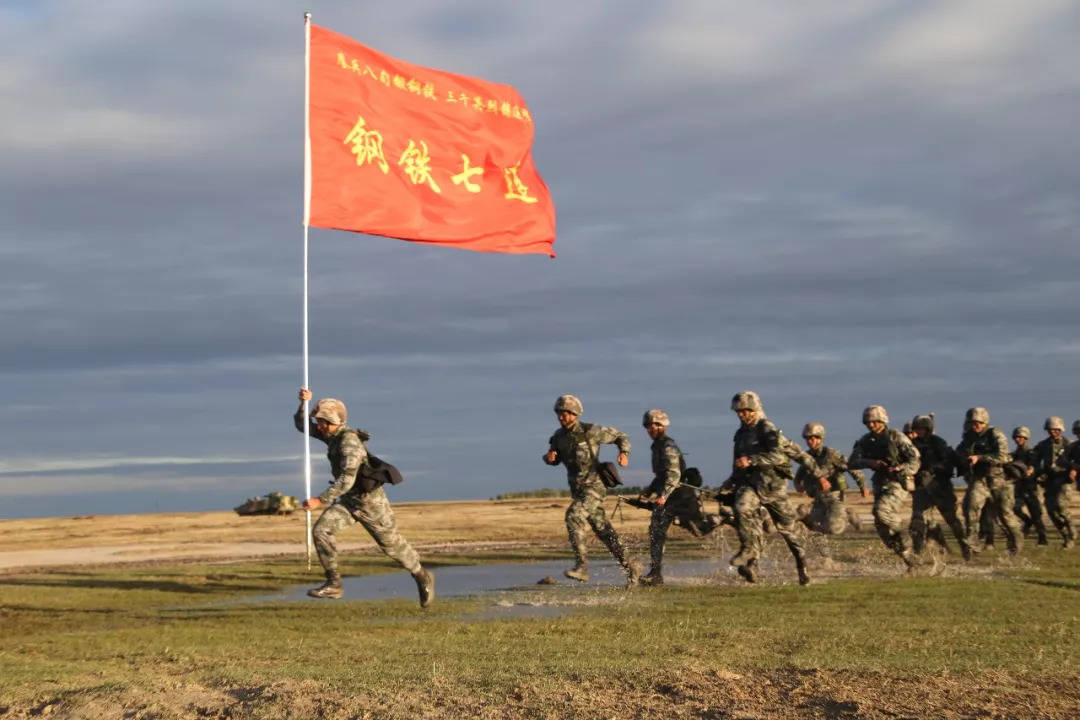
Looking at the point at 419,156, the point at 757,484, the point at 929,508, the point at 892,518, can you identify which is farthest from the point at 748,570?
the point at 419,156

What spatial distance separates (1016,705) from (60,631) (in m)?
9.34

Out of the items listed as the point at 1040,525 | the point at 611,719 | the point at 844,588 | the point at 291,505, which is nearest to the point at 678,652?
the point at 611,719

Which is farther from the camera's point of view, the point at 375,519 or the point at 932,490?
the point at 932,490

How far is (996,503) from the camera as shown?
21312mm

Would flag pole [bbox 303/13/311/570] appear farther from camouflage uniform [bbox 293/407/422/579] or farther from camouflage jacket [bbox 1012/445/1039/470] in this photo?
camouflage jacket [bbox 1012/445/1039/470]

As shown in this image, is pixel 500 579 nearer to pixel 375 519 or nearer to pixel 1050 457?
pixel 375 519

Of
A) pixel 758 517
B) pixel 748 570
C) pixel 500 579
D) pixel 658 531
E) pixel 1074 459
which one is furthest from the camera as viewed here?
pixel 1074 459

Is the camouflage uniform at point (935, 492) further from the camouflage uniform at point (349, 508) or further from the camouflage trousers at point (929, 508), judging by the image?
the camouflage uniform at point (349, 508)

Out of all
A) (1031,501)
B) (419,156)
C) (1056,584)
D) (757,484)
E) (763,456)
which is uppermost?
(419,156)

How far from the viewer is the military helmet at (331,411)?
13453 millimetres

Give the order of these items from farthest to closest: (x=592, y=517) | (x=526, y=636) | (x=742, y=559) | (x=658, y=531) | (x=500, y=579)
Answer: (x=500, y=579) < (x=658, y=531) < (x=592, y=517) < (x=742, y=559) < (x=526, y=636)

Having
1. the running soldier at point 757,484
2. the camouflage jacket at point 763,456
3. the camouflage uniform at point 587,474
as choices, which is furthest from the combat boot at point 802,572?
the camouflage uniform at point 587,474

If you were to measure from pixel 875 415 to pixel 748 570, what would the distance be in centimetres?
338

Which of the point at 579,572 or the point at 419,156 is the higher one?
the point at 419,156
